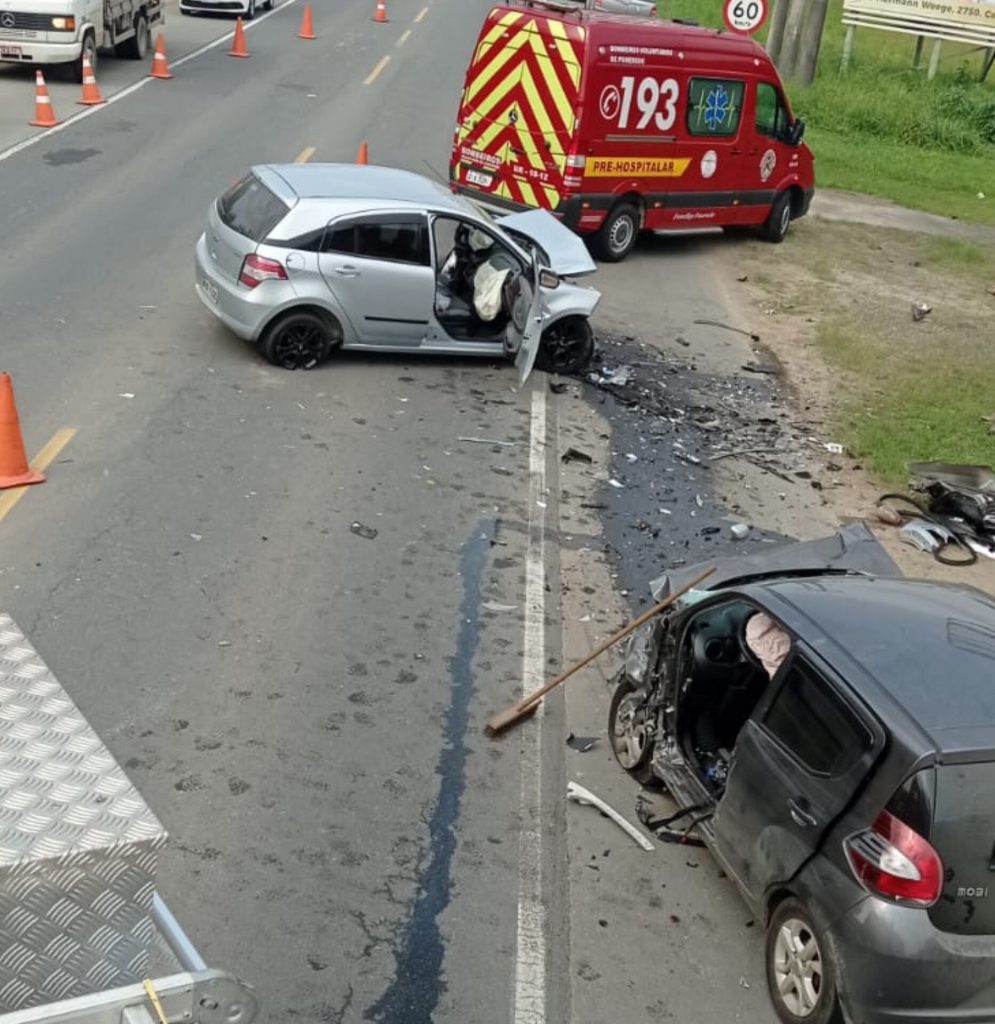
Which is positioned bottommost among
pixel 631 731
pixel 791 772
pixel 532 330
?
pixel 532 330

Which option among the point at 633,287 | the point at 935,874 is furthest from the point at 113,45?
the point at 935,874

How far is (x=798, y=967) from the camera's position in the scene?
517cm

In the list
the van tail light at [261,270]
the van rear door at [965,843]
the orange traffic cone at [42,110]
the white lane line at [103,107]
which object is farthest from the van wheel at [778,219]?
the van rear door at [965,843]

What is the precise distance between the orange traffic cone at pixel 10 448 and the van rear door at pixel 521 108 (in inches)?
338

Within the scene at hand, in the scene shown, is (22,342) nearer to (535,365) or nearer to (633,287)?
(535,365)

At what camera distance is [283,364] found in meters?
11.8

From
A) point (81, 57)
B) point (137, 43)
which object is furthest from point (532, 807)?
point (137, 43)

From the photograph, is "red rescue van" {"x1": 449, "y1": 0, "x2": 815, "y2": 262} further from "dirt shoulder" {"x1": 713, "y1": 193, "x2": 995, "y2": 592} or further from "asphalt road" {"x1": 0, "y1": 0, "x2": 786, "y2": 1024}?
"asphalt road" {"x1": 0, "y1": 0, "x2": 786, "y2": 1024}

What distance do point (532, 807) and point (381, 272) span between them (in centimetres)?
637

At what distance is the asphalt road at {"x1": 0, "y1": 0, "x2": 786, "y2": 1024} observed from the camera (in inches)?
216

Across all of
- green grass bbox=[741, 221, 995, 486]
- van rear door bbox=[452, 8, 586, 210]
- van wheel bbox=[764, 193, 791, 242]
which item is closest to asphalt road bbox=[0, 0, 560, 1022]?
green grass bbox=[741, 221, 995, 486]

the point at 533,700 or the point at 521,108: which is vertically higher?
the point at 521,108

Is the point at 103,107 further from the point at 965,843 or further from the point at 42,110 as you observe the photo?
the point at 965,843

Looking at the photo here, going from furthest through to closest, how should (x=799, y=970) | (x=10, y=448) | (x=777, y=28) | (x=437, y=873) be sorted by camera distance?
(x=777, y=28) → (x=10, y=448) → (x=437, y=873) → (x=799, y=970)
